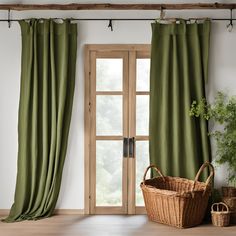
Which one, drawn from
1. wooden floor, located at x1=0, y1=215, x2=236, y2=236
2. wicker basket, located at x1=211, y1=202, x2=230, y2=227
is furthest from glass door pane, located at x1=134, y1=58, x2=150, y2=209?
wicker basket, located at x1=211, y1=202, x2=230, y2=227

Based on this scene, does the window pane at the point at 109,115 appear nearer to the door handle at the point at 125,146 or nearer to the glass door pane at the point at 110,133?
the glass door pane at the point at 110,133

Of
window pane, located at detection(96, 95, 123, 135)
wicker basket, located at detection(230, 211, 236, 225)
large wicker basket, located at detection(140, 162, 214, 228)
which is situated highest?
window pane, located at detection(96, 95, 123, 135)

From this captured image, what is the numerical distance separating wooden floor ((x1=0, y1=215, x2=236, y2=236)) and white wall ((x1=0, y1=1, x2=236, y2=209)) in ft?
1.45

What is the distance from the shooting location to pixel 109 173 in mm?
5645

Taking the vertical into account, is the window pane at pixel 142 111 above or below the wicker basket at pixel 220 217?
above

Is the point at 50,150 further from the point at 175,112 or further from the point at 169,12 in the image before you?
the point at 169,12

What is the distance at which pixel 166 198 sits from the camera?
4.98 m

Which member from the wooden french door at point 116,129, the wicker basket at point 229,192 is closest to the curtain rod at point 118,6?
the wooden french door at point 116,129

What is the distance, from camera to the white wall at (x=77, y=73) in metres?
5.54

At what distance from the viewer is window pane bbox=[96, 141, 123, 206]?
18.5ft

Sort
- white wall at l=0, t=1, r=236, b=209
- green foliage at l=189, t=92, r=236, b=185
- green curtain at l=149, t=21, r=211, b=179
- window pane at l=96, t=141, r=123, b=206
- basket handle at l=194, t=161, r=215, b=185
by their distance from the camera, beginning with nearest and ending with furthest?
basket handle at l=194, t=161, r=215, b=185 → green foliage at l=189, t=92, r=236, b=185 → green curtain at l=149, t=21, r=211, b=179 → white wall at l=0, t=1, r=236, b=209 → window pane at l=96, t=141, r=123, b=206

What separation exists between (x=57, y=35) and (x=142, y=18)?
3.25ft

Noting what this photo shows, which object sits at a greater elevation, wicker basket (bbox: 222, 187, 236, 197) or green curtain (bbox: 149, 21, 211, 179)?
green curtain (bbox: 149, 21, 211, 179)

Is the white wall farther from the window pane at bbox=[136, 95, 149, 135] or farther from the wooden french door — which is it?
the window pane at bbox=[136, 95, 149, 135]
